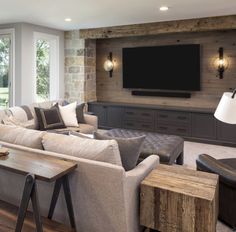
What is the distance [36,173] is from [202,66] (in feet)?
16.4

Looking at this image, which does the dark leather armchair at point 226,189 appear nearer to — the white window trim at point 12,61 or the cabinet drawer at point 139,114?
the cabinet drawer at point 139,114

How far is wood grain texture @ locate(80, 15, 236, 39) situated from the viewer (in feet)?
17.1

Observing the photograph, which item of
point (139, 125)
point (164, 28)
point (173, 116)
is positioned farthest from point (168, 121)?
point (164, 28)

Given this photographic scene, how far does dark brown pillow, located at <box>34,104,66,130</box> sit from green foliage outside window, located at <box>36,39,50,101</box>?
2090mm

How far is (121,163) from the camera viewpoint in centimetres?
217

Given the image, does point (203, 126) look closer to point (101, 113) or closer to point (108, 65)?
point (101, 113)

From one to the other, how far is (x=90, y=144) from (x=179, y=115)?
3.93m

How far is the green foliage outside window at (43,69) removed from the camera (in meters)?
6.54

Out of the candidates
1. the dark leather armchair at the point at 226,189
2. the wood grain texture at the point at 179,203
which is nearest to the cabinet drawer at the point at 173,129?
the dark leather armchair at the point at 226,189

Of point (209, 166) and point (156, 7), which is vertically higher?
point (156, 7)

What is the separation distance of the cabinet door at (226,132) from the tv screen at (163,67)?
1047mm

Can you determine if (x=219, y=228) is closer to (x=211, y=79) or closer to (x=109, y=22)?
(x=211, y=79)

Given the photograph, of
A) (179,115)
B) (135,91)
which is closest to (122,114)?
(135,91)

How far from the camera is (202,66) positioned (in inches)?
235
